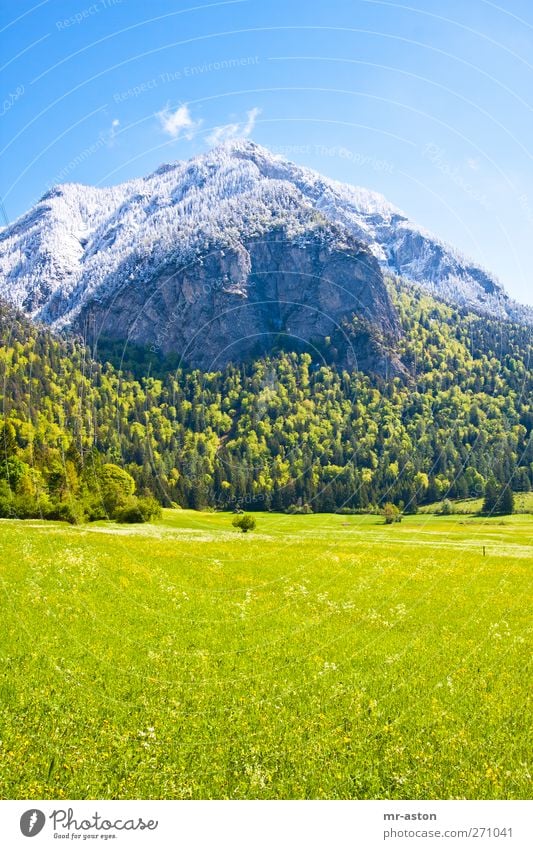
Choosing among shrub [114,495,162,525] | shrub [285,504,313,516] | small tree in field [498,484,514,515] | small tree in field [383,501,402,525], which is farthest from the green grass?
shrub [114,495,162,525]

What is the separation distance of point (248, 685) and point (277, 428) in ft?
524

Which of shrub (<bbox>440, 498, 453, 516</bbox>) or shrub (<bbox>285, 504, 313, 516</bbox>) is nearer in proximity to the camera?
shrub (<bbox>285, 504, 313, 516</bbox>)

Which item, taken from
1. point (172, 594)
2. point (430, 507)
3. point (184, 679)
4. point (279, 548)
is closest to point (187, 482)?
point (430, 507)

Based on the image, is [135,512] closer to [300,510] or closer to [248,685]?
[248,685]

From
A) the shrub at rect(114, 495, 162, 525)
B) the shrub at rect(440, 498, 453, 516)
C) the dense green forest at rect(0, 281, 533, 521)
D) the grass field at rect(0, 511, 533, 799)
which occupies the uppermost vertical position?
the dense green forest at rect(0, 281, 533, 521)

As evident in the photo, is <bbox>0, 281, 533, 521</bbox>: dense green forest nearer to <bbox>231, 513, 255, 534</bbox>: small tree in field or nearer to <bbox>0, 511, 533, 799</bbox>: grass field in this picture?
<bbox>231, 513, 255, 534</bbox>: small tree in field

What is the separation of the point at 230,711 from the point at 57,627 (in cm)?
740

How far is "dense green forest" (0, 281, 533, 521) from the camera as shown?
4599 inches

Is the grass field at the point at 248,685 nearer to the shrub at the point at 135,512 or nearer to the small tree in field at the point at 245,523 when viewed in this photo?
the shrub at the point at 135,512

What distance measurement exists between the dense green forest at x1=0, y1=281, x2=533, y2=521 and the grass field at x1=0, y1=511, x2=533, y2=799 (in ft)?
200

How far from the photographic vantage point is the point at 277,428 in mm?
173500

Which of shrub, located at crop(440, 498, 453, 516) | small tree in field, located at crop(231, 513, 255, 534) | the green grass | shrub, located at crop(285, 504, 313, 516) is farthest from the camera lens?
shrub, located at crop(440, 498, 453, 516)
